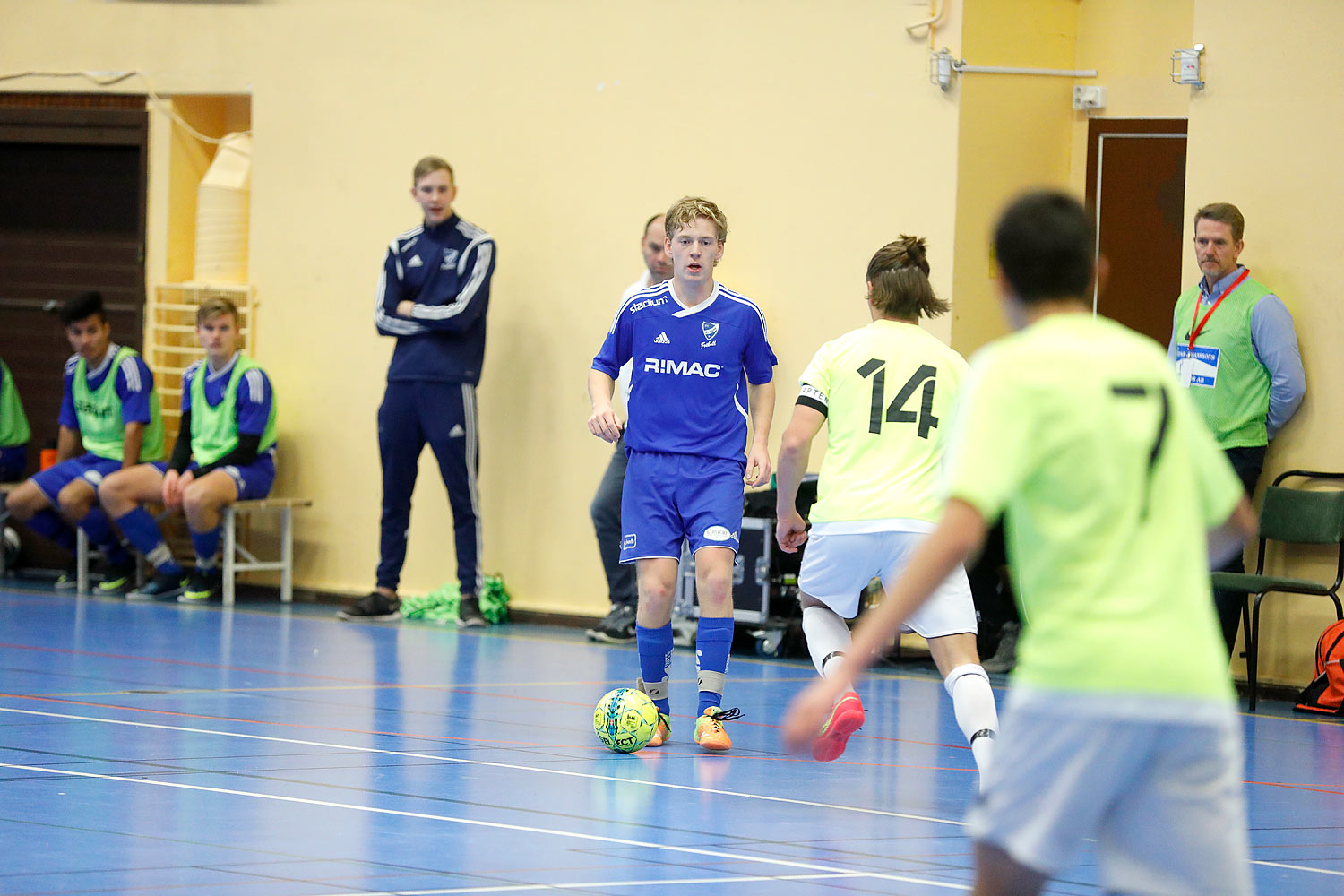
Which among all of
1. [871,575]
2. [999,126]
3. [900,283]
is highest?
[999,126]

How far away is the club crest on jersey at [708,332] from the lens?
6.63 metres

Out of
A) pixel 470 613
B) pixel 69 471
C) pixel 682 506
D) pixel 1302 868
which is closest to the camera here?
pixel 1302 868

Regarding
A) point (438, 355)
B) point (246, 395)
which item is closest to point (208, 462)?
point (246, 395)

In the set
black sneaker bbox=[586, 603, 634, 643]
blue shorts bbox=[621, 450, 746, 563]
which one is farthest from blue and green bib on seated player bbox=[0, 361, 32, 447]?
blue shorts bbox=[621, 450, 746, 563]

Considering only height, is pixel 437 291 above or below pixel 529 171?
below

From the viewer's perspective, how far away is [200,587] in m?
12.0

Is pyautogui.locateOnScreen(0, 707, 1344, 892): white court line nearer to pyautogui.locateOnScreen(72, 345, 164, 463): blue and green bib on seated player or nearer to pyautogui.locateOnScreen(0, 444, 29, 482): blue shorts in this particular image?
pyautogui.locateOnScreen(72, 345, 164, 463): blue and green bib on seated player

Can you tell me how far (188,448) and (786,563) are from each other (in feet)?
14.4

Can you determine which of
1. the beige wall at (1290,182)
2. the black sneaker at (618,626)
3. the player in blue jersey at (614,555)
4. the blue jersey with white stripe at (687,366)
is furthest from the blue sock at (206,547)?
the beige wall at (1290,182)

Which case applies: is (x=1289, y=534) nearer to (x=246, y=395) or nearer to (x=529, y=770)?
(x=529, y=770)

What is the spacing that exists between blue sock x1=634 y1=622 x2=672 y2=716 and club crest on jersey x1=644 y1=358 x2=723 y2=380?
96cm

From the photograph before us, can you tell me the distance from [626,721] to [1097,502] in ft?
12.6

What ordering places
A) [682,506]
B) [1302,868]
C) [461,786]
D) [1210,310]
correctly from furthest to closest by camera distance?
[1210,310], [682,506], [461,786], [1302,868]

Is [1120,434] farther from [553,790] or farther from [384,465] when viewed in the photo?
[384,465]
